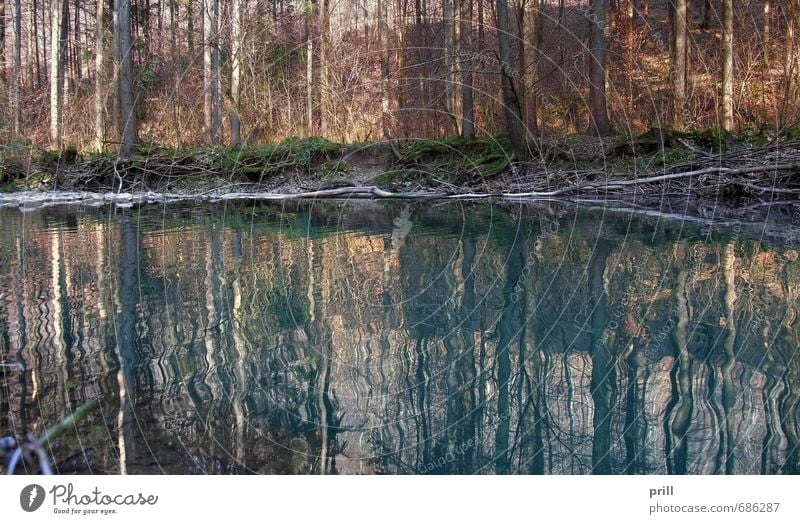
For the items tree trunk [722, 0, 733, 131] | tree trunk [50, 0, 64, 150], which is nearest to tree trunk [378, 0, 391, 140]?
tree trunk [722, 0, 733, 131]

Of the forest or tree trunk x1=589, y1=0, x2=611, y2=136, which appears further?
tree trunk x1=589, y1=0, x2=611, y2=136

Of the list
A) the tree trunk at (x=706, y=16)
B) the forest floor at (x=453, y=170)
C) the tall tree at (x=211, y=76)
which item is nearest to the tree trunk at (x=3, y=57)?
the tall tree at (x=211, y=76)

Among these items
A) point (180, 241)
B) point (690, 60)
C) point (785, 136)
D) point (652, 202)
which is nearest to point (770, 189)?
point (652, 202)

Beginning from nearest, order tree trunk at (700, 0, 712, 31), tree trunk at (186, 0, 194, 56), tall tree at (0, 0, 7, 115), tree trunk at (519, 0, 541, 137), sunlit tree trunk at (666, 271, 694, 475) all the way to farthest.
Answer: sunlit tree trunk at (666, 271, 694, 475)
tree trunk at (519, 0, 541, 137)
tree trunk at (186, 0, 194, 56)
tree trunk at (700, 0, 712, 31)
tall tree at (0, 0, 7, 115)

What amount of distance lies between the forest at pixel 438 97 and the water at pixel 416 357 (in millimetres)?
6824

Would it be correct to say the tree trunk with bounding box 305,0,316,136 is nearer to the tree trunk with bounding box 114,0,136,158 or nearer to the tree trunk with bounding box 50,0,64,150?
the tree trunk with bounding box 114,0,136,158

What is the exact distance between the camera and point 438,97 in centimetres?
1950

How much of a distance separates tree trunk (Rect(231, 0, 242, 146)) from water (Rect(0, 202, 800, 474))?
1227 cm

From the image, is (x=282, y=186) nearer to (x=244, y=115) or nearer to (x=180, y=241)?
A: (x=244, y=115)

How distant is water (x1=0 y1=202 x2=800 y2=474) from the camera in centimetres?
300

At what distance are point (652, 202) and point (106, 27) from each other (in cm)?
2142

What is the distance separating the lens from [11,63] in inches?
1320

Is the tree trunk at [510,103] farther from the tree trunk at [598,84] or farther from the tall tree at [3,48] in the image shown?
the tall tree at [3,48]

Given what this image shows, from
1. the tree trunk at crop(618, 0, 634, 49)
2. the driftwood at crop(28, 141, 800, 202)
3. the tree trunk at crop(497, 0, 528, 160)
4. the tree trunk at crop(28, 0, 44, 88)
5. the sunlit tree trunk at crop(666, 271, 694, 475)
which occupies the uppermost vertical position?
the tree trunk at crop(28, 0, 44, 88)
